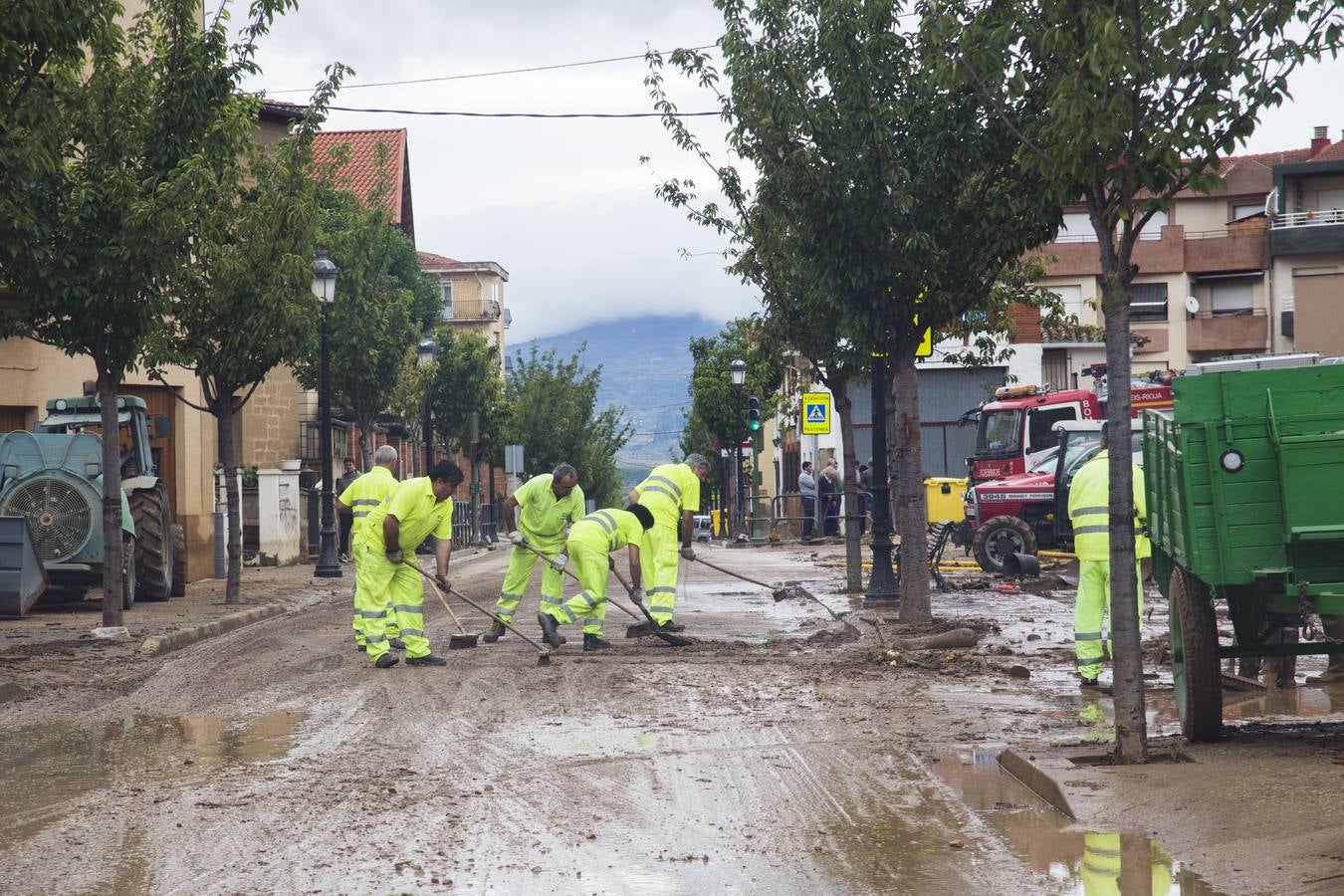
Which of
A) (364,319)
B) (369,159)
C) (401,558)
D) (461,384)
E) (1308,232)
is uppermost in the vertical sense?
(369,159)

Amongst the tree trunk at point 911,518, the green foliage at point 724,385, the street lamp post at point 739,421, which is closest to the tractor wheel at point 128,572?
the tree trunk at point 911,518

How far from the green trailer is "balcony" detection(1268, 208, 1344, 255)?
4352 cm

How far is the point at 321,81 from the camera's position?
58.1 ft

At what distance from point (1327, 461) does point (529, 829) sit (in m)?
3.79

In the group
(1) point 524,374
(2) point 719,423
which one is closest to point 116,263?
(2) point 719,423

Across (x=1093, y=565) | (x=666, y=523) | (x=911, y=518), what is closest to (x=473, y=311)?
(x=666, y=523)

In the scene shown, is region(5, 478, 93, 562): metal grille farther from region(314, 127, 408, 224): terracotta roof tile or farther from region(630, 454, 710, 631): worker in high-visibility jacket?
region(314, 127, 408, 224): terracotta roof tile

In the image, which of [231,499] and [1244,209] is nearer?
[231,499]

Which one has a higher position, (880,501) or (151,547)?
(880,501)

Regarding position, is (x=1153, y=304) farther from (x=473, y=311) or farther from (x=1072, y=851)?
(x=473, y=311)

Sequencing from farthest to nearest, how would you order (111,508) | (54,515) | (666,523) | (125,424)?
(125,424), (54,515), (666,523), (111,508)

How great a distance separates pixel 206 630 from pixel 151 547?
3.85 metres

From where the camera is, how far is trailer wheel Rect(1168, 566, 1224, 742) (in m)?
7.61

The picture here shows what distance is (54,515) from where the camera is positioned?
713 inches
